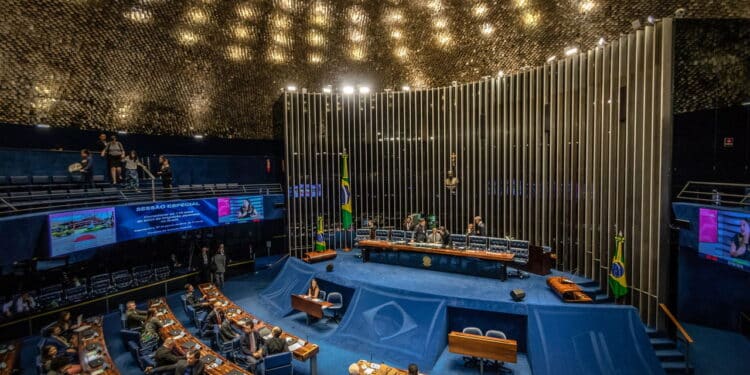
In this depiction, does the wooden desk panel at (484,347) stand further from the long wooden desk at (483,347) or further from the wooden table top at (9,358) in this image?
the wooden table top at (9,358)

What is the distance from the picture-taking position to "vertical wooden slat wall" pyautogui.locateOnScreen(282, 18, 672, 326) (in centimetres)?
757

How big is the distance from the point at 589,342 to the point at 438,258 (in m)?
4.48

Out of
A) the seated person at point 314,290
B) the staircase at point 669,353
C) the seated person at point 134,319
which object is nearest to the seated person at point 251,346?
the seated person at point 314,290

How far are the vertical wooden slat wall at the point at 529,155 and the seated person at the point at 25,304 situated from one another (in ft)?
25.2

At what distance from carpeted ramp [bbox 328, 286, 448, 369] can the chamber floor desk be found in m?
2.17

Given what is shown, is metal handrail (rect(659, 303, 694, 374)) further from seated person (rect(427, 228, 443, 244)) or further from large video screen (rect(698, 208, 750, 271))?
seated person (rect(427, 228, 443, 244))

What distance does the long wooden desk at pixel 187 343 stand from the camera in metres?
6.18

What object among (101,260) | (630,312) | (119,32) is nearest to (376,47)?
(119,32)

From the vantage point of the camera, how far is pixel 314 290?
9977 mm

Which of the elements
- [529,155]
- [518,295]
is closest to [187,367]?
[518,295]

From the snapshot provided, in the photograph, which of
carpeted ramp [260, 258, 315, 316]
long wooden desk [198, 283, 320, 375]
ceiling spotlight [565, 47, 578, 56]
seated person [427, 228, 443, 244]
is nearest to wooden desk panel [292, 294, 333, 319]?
carpeted ramp [260, 258, 315, 316]

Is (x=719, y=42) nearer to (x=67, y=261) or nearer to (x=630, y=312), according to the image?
(x=630, y=312)

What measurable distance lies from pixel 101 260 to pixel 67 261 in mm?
966

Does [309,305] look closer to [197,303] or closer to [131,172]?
[197,303]
